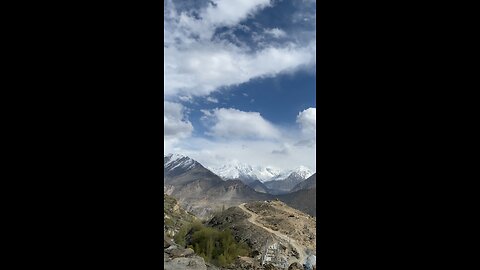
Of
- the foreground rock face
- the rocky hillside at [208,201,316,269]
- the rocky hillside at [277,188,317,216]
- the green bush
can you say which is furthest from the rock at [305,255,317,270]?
the foreground rock face

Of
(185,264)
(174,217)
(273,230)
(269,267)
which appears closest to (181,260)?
(185,264)

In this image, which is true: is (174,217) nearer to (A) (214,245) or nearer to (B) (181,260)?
(A) (214,245)

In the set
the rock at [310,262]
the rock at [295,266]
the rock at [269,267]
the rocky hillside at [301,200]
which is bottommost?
the rock at [269,267]

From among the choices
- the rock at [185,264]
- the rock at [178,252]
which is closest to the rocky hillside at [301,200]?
the rock at [178,252]

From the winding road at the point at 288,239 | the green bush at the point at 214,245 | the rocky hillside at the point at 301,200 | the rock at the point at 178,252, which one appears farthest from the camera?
the rocky hillside at the point at 301,200

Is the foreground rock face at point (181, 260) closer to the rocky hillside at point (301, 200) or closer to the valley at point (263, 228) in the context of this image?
the valley at point (263, 228)

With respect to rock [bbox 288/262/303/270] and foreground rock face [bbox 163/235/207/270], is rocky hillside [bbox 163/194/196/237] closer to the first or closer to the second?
foreground rock face [bbox 163/235/207/270]

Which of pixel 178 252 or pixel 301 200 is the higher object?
pixel 301 200
